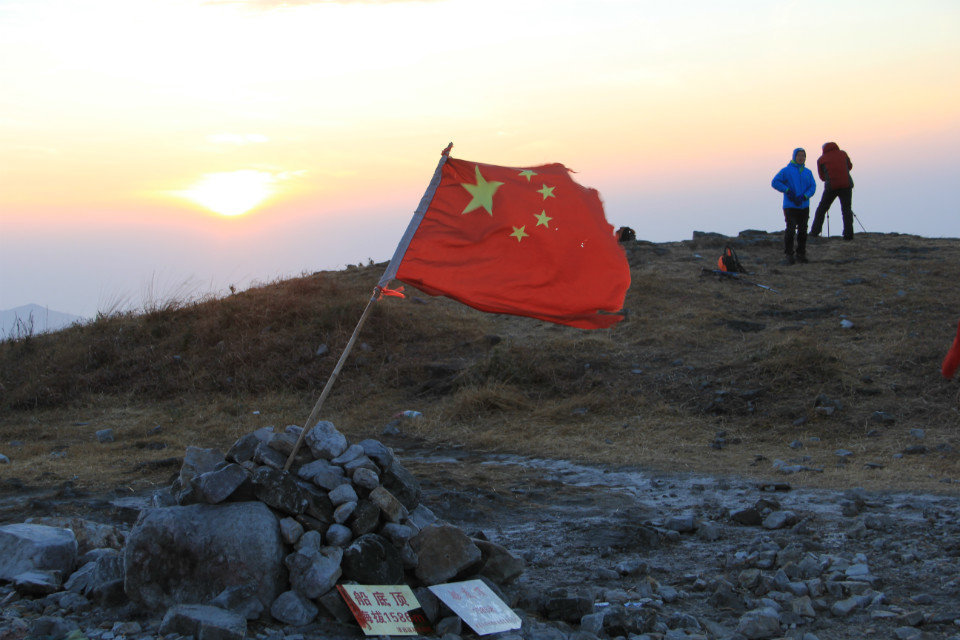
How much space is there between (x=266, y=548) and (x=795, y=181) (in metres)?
11.2

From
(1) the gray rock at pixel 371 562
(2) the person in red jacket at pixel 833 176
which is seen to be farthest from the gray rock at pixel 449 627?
(2) the person in red jacket at pixel 833 176

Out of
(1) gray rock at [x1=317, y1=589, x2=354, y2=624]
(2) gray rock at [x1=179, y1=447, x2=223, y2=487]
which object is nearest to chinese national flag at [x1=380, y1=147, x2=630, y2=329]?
(2) gray rock at [x1=179, y1=447, x2=223, y2=487]

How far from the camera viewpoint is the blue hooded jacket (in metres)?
13.3

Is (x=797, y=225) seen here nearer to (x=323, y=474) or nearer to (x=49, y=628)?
(x=323, y=474)

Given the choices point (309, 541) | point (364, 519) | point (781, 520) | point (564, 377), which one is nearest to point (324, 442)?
point (364, 519)

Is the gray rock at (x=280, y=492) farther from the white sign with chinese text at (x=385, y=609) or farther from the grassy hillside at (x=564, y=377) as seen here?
the grassy hillside at (x=564, y=377)

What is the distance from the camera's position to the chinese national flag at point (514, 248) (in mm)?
5180

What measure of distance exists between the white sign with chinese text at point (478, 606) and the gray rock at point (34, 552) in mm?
2018

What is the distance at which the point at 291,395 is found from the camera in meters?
10.9

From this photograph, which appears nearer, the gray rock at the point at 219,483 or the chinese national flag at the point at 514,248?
the gray rock at the point at 219,483

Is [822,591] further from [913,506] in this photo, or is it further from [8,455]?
[8,455]

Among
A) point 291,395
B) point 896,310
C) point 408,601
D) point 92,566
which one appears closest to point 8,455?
point 291,395

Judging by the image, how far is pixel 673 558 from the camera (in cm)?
521

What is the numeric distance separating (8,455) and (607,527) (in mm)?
6380
